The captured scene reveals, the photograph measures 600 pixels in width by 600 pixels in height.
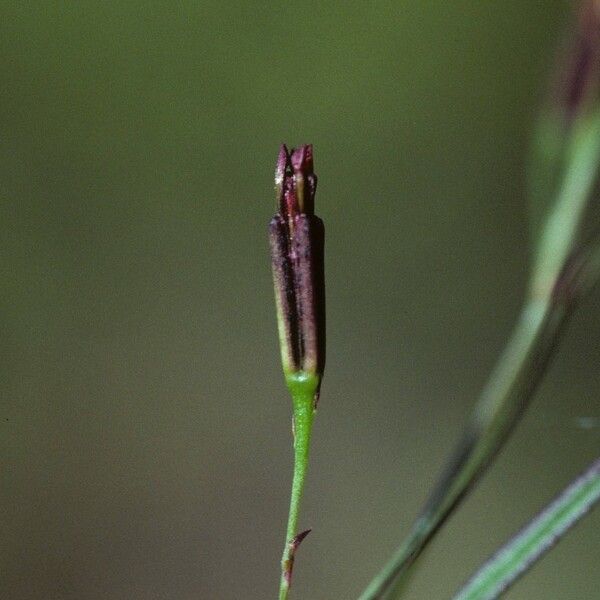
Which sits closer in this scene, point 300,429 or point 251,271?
point 300,429

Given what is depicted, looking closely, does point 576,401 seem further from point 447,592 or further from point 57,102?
point 57,102

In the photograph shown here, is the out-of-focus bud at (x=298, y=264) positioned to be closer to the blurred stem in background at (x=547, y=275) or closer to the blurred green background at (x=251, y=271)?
the blurred stem in background at (x=547, y=275)

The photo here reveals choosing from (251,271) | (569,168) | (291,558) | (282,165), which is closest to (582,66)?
(569,168)

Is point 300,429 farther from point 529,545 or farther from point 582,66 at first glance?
point 582,66

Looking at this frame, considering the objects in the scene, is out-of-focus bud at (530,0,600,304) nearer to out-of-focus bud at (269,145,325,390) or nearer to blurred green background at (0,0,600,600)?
out-of-focus bud at (269,145,325,390)

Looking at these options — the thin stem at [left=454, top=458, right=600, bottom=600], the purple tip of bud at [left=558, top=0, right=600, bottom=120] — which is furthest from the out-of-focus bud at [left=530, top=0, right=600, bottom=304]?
the thin stem at [left=454, top=458, right=600, bottom=600]

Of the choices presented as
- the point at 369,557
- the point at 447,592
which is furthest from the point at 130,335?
the point at 447,592
